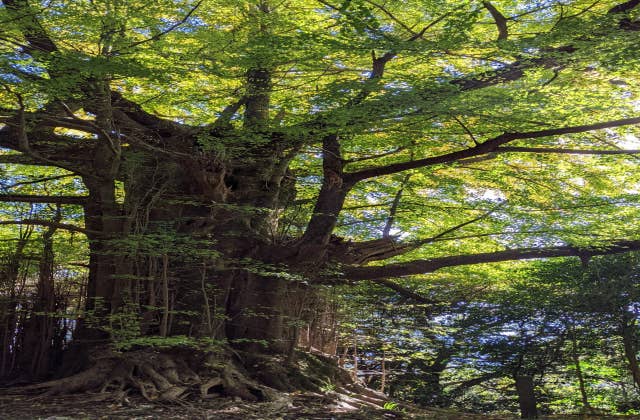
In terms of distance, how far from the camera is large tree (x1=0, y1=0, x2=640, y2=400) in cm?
612

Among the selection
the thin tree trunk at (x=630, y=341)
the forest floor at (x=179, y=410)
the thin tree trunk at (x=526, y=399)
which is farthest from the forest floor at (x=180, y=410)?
the thin tree trunk at (x=630, y=341)

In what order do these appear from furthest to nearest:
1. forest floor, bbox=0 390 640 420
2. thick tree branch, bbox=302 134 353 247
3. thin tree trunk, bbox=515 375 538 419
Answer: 1. thick tree branch, bbox=302 134 353 247
2. thin tree trunk, bbox=515 375 538 419
3. forest floor, bbox=0 390 640 420

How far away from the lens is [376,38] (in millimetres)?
6078

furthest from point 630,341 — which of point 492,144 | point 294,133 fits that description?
point 294,133

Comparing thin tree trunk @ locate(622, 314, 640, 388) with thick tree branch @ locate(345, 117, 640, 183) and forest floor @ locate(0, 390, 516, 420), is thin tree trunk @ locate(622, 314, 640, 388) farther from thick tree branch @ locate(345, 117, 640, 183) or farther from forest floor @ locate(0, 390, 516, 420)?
thick tree branch @ locate(345, 117, 640, 183)

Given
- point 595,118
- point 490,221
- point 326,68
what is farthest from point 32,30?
point 490,221

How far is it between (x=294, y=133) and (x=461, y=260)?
331 centimetres

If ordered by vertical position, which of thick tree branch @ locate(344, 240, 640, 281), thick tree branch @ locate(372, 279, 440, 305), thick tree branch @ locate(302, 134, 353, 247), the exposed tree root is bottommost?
the exposed tree root

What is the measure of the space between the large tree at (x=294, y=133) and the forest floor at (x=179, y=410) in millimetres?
929

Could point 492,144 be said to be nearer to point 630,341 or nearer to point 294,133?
point 294,133

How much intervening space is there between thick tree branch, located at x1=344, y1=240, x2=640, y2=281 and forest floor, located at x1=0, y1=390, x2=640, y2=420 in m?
2.09

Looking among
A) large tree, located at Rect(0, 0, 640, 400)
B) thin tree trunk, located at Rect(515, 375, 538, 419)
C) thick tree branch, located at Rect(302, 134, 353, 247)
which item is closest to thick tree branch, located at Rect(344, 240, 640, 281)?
large tree, located at Rect(0, 0, 640, 400)

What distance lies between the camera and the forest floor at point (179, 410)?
590 cm

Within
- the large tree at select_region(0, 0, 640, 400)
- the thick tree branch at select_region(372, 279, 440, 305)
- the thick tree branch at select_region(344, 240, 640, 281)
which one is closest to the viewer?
the large tree at select_region(0, 0, 640, 400)
